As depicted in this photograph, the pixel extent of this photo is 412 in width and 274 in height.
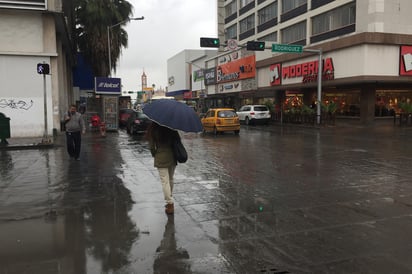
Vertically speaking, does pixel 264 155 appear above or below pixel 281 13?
below

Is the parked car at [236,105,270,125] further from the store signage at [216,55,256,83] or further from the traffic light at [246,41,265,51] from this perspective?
the store signage at [216,55,256,83]

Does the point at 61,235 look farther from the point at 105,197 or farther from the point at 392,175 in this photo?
the point at 392,175

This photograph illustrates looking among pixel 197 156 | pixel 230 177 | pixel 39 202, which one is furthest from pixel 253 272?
pixel 197 156

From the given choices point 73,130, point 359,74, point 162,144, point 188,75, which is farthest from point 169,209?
point 188,75

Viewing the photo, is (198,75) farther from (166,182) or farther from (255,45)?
(166,182)

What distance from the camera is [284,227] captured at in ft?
17.4

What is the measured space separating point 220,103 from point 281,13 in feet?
61.1

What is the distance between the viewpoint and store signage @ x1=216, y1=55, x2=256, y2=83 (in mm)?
40344

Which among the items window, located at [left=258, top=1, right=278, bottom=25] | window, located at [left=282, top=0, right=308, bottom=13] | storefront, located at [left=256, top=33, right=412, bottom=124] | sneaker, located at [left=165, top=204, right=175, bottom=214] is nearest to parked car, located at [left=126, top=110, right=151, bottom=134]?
storefront, located at [left=256, top=33, right=412, bottom=124]

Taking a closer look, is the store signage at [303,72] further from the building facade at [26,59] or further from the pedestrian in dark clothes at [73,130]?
the pedestrian in dark clothes at [73,130]

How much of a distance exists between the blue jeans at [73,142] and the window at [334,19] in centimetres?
2351

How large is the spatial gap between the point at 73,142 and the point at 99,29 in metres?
22.4

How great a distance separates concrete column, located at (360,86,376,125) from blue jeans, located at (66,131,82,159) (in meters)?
21.9

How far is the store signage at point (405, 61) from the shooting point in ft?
83.4
